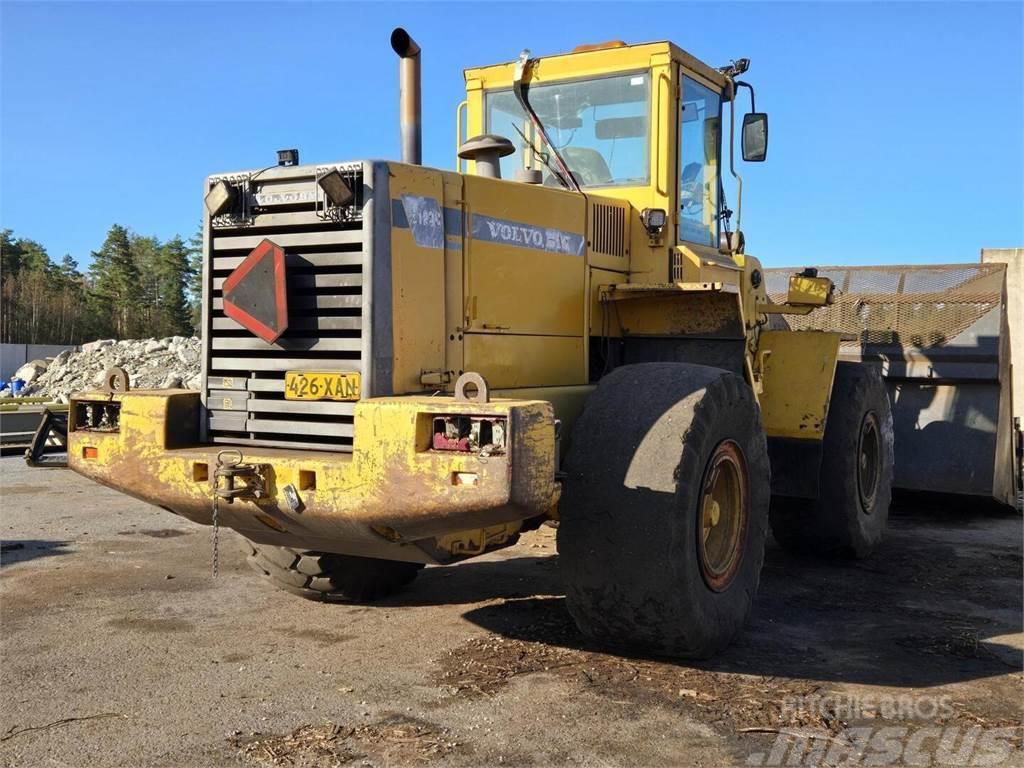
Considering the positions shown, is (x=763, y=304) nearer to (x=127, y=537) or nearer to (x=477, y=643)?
(x=477, y=643)

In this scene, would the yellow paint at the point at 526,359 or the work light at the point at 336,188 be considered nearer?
the work light at the point at 336,188

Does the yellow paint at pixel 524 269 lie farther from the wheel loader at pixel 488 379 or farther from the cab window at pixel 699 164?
the cab window at pixel 699 164

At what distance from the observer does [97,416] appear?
16.8ft

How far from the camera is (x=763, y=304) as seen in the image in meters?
7.12

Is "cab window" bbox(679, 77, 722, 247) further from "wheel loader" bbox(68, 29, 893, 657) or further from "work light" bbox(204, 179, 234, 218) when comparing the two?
"work light" bbox(204, 179, 234, 218)

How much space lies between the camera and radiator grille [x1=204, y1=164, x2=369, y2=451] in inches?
177

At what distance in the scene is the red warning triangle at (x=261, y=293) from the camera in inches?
182

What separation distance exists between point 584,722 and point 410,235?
2269 millimetres

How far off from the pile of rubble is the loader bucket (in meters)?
17.6

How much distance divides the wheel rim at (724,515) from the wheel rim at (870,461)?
2655mm

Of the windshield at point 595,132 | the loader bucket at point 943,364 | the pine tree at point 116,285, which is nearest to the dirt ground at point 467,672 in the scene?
the loader bucket at point 943,364

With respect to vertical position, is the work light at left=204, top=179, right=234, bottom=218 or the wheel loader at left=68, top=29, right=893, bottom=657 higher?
the work light at left=204, top=179, right=234, bottom=218

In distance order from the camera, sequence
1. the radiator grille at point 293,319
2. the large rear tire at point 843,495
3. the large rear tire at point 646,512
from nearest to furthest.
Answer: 1. the large rear tire at point 646,512
2. the radiator grille at point 293,319
3. the large rear tire at point 843,495

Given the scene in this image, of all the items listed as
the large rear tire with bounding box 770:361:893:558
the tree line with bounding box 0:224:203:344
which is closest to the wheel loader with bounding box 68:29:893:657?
the large rear tire with bounding box 770:361:893:558
